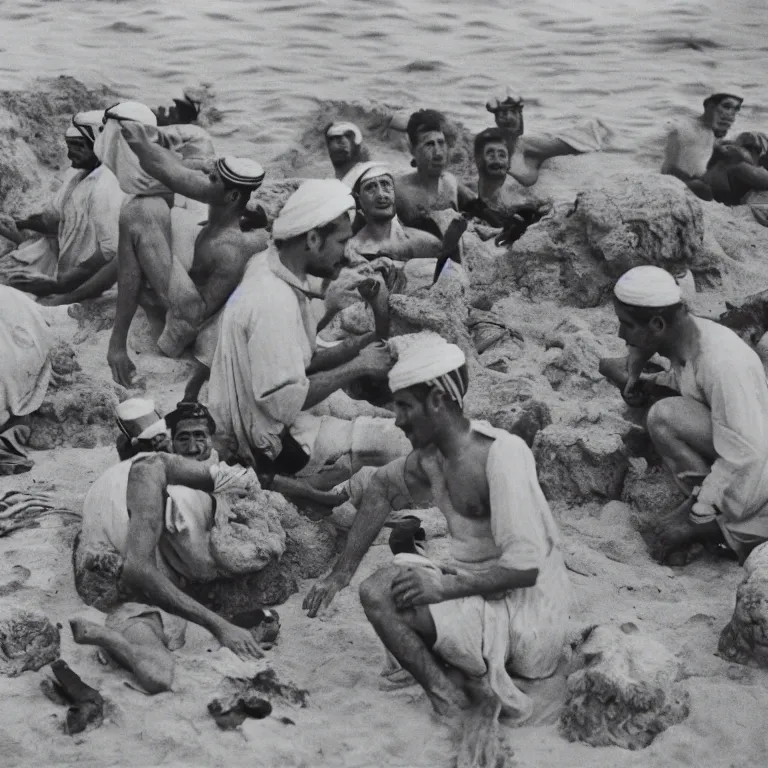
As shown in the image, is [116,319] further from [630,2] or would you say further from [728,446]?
[630,2]

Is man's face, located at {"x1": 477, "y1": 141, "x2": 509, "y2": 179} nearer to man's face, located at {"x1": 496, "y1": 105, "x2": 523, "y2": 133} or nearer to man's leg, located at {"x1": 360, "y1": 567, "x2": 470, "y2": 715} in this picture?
man's face, located at {"x1": 496, "y1": 105, "x2": 523, "y2": 133}

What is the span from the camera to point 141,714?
6160mm

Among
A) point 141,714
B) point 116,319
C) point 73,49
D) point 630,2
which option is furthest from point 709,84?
point 141,714

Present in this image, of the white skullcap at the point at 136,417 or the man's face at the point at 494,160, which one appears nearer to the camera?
the white skullcap at the point at 136,417

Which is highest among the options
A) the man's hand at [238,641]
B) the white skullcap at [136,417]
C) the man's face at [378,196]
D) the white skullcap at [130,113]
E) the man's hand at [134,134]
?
the white skullcap at [130,113]

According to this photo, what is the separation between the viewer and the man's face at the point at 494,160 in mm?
10312

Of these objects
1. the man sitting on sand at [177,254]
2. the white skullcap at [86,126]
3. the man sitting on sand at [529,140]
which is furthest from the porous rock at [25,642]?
the man sitting on sand at [529,140]

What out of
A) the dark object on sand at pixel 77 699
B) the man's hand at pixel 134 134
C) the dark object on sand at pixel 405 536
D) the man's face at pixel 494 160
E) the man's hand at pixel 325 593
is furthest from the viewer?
the man's face at pixel 494 160

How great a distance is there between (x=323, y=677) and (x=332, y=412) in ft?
5.23

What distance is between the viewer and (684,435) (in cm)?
736

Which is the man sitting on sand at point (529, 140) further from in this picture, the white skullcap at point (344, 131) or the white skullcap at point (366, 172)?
the white skullcap at point (366, 172)

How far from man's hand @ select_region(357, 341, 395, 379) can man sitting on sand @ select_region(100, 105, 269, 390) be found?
4.22 ft

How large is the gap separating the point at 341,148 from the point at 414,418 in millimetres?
4173

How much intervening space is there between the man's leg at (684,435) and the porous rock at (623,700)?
1.34 m
